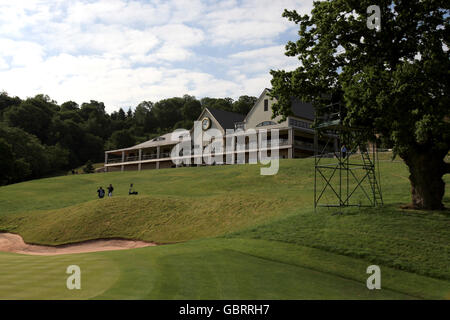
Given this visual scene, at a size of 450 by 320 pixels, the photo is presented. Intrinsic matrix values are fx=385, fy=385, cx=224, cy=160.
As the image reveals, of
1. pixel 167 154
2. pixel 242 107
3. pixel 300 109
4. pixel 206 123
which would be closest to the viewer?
pixel 300 109

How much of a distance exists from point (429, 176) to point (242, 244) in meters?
11.4

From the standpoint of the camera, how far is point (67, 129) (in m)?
125

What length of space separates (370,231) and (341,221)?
209 cm

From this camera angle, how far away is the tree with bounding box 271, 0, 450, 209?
1894 centimetres

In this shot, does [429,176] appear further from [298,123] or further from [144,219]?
[298,123]

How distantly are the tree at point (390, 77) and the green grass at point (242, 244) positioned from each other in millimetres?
3439

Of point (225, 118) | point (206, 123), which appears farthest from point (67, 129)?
point (225, 118)

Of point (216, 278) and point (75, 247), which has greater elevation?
point (216, 278)

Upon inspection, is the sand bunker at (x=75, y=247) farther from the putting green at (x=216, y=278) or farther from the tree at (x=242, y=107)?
the tree at (x=242, y=107)

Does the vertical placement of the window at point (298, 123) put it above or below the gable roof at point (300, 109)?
below

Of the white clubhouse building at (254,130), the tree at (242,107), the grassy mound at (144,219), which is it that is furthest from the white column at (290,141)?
the tree at (242,107)

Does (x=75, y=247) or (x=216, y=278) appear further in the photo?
(x=75, y=247)

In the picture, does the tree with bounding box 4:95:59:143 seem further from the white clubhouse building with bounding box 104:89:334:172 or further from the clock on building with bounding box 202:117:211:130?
the clock on building with bounding box 202:117:211:130

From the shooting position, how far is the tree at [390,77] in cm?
1894
